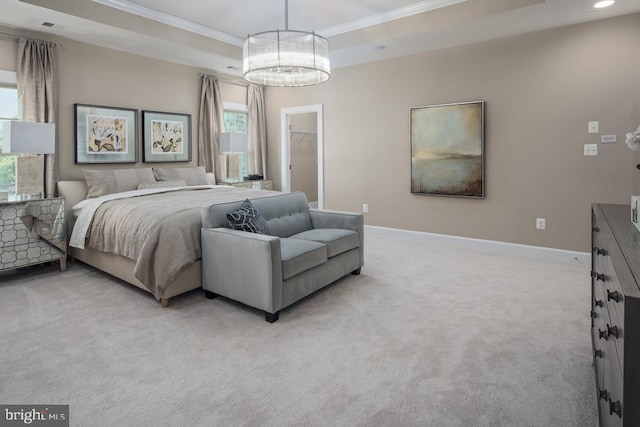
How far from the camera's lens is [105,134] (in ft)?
16.3

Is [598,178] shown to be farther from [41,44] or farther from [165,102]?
[41,44]

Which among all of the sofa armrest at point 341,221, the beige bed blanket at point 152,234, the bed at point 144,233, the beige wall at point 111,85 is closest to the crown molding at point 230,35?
the beige wall at point 111,85

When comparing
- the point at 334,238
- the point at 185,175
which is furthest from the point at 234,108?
the point at 334,238

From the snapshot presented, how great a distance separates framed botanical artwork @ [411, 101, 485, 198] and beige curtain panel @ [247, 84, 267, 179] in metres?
2.80

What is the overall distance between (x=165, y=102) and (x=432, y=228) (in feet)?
13.6

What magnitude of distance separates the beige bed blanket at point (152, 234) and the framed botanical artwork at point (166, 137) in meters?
1.73

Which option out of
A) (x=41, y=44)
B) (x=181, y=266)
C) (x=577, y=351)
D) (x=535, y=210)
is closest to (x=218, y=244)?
(x=181, y=266)

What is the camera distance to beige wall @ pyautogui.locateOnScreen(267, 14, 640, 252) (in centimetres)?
407

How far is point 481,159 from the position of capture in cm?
486

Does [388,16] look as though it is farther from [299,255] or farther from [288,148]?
[299,255]

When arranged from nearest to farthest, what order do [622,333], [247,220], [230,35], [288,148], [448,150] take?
[622,333] < [247,220] < [448,150] < [230,35] < [288,148]

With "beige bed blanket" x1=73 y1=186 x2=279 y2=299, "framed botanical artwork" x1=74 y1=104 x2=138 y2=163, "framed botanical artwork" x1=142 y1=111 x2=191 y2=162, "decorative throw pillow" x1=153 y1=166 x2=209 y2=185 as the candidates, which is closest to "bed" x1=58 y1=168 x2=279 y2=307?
"beige bed blanket" x1=73 y1=186 x2=279 y2=299

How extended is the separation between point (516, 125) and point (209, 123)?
427 centimetres

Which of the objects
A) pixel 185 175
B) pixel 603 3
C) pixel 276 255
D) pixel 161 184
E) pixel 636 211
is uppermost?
pixel 603 3
